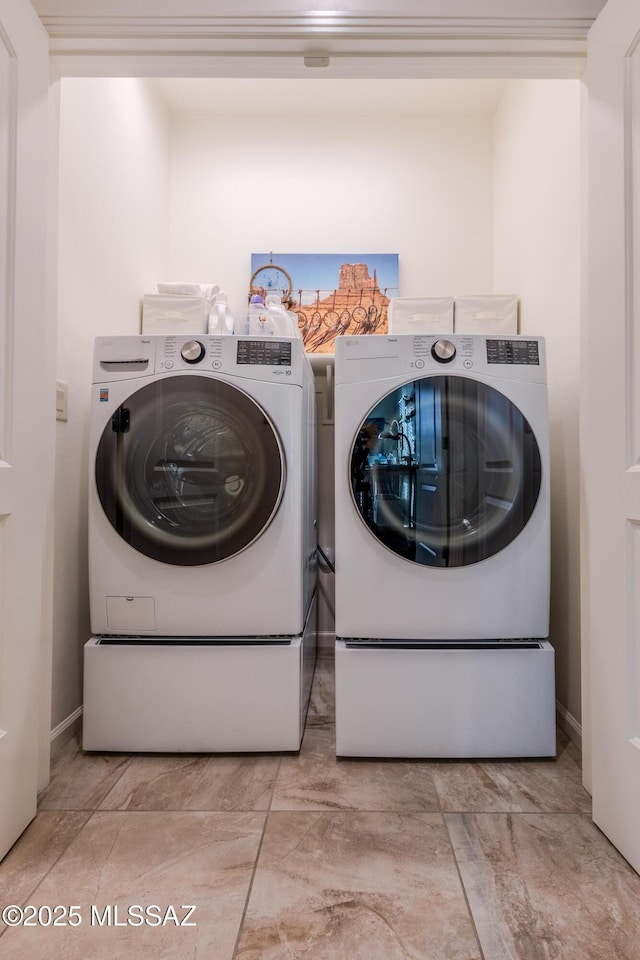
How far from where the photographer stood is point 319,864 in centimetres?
108

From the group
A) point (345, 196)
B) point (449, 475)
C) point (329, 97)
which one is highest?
point (329, 97)

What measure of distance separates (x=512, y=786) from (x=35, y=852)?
111 cm

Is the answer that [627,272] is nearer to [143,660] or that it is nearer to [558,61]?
[558,61]

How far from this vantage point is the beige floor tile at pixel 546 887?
89 centimetres

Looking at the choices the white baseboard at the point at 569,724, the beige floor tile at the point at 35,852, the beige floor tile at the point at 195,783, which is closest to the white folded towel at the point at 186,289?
the beige floor tile at the point at 195,783

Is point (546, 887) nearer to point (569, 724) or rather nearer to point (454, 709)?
point (454, 709)

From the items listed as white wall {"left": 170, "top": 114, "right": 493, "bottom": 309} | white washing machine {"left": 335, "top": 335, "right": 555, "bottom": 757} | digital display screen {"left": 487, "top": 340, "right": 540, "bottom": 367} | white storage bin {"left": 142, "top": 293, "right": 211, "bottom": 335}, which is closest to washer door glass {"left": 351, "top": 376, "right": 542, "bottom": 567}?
white washing machine {"left": 335, "top": 335, "right": 555, "bottom": 757}

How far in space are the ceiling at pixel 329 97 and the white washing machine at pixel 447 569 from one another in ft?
5.19

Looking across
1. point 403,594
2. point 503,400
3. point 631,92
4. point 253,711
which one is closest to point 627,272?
point 631,92

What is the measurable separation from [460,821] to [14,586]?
1.12m

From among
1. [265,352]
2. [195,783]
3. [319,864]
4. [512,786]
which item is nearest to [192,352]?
[265,352]

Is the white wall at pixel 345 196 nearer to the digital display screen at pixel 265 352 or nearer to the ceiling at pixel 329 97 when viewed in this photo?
the ceiling at pixel 329 97

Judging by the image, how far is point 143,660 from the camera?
4.98 ft

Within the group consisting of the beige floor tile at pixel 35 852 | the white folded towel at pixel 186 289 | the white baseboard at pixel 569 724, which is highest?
the white folded towel at pixel 186 289
